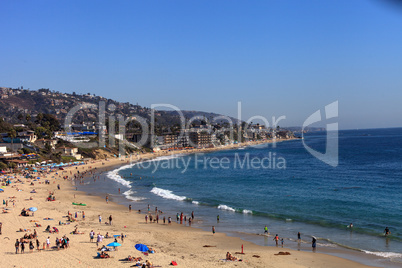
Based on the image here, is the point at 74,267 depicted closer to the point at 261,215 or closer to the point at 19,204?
the point at 261,215

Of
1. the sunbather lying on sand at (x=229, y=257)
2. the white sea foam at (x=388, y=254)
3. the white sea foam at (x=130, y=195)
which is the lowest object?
the white sea foam at (x=130, y=195)

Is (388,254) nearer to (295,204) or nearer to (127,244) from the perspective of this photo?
(295,204)

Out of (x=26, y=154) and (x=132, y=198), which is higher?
(x=26, y=154)

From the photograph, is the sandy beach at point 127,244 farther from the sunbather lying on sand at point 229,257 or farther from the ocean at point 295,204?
the ocean at point 295,204

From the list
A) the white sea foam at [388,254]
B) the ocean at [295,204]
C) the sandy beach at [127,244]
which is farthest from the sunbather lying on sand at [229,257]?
the white sea foam at [388,254]

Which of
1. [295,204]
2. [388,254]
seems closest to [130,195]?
[295,204]

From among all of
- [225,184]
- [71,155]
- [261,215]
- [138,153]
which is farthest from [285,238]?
[138,153]

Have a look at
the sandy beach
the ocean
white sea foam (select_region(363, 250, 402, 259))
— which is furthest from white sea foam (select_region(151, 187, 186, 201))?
white sea foam (select_region(363, 250, 402, 259))

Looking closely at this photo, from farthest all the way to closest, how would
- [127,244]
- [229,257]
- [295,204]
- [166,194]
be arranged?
[166,194]
[295,204]
[127,244]
[229,257]
